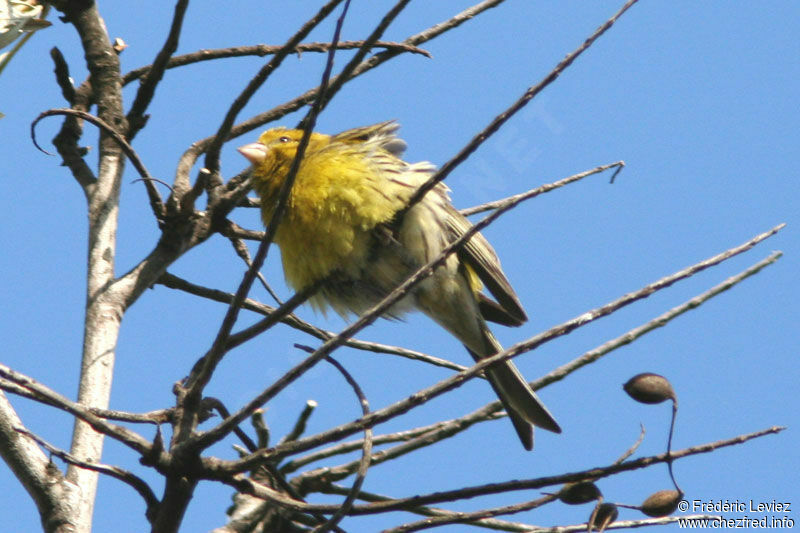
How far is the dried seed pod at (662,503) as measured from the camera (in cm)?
263

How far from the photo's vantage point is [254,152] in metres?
4.79

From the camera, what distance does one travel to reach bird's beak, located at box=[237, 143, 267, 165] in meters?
4.77

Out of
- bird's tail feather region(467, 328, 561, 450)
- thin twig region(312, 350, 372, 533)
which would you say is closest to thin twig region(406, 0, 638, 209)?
thin twig region(312, 350, 372, 533)

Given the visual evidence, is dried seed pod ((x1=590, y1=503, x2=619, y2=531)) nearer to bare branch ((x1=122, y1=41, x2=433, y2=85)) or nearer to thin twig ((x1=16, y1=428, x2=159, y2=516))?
thin twig ((x1=16, y1=428, x2=159, y2=516))

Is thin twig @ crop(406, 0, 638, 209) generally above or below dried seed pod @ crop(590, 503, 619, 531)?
above

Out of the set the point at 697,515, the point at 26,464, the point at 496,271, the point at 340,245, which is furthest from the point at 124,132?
the point at 697,515

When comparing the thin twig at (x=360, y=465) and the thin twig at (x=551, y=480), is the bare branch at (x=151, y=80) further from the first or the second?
the thin twig at (x=551, y=480)

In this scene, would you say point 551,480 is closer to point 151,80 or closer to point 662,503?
point 662,503

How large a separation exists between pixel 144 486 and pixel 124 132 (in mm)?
1707

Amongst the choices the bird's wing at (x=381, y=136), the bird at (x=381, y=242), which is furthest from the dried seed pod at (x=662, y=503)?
the bird's wing at (x=381, y=136)

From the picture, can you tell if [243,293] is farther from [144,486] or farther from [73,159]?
[73,159]

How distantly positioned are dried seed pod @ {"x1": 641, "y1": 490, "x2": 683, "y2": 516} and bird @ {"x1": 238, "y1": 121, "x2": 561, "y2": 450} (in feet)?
4.26

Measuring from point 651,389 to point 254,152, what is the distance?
278 cm

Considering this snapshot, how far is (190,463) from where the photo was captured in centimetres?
265
